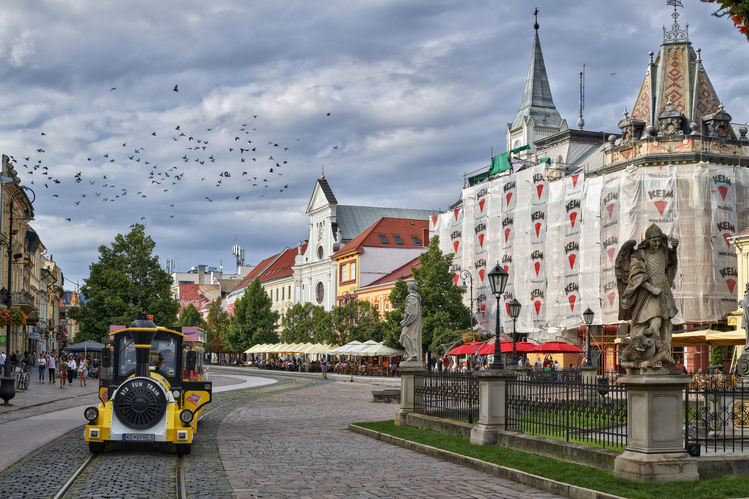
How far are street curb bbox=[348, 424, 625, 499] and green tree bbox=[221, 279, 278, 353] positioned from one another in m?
77.9

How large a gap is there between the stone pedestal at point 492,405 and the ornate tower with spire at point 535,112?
70355 millimetres

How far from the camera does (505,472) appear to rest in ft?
40.3

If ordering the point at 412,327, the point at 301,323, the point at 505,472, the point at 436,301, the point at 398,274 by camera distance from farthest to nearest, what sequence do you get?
the point at 398,274 < the point at 301,323 < the point at 436,301 < the point at 412,327 < the point at 505,472

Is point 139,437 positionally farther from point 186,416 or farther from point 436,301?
point 436,301

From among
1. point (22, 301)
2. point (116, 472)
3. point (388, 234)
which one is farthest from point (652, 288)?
point (388, 234)

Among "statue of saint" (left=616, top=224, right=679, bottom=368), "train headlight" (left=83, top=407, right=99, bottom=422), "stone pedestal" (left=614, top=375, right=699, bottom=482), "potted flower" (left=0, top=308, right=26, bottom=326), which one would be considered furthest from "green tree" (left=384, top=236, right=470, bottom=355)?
"stone pedestal" (left=614, top=375, right=699, bottom=482)

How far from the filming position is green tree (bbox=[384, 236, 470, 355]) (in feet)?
185

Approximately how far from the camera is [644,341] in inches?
426

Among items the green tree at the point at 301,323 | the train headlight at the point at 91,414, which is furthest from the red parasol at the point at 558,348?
the green tree at the point at 301,323

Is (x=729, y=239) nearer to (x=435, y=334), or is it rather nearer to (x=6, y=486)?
(x=435, y=334)

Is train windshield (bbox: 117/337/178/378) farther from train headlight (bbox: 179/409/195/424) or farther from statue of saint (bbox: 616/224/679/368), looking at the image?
statue of saint (bbox: 616/224/679/368)

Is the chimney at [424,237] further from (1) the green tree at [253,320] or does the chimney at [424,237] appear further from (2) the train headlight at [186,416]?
(2) the train headlight at [186,416]

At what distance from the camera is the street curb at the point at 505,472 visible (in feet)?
33.8

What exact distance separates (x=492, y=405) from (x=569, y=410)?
6.49 feet
